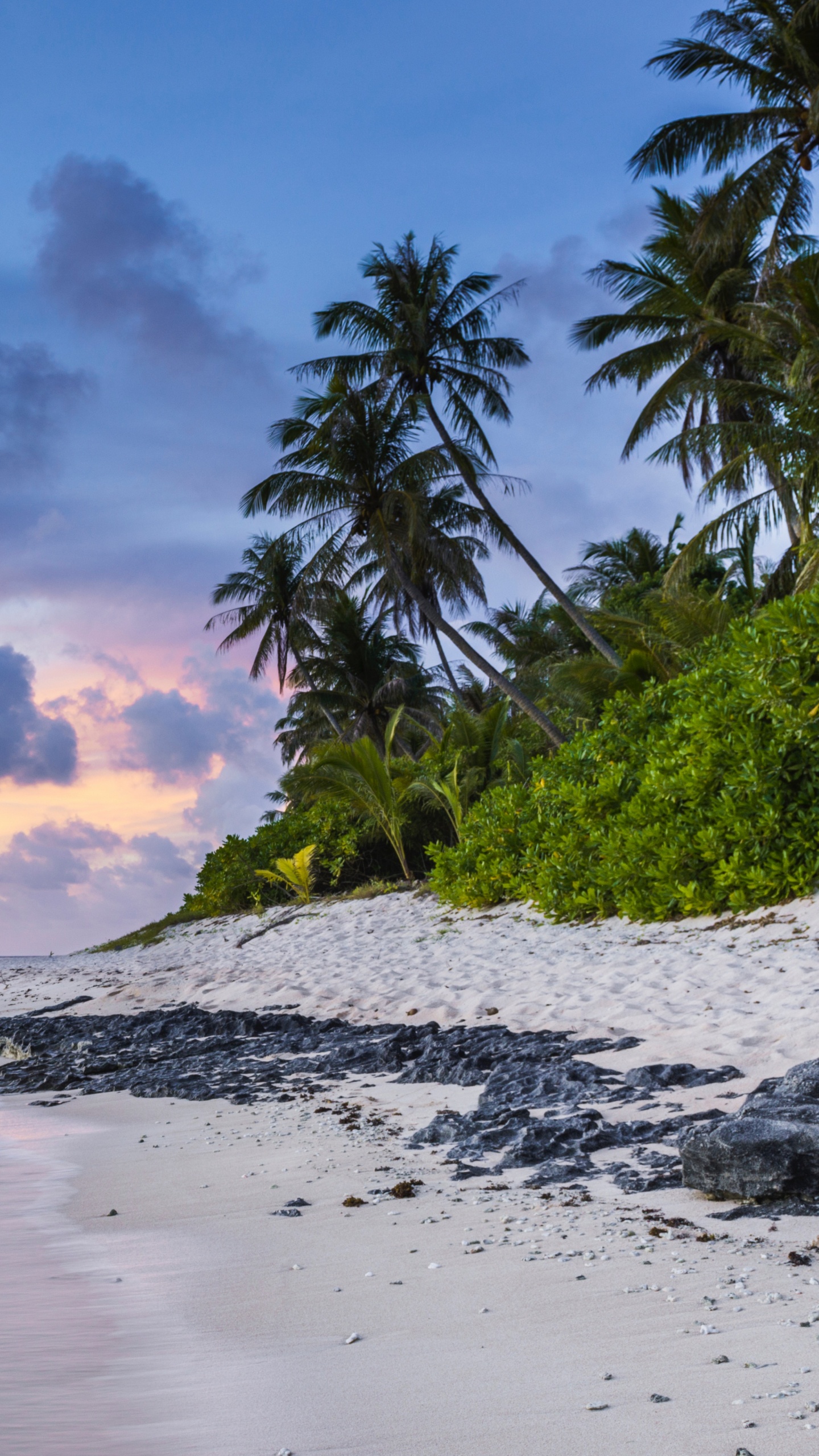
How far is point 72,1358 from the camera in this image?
229 cm

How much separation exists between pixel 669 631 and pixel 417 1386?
43.0 ft

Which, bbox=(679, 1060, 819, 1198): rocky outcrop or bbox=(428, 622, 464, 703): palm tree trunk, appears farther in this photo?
bbox=(428, 622, 464, 703): palm tree trunk

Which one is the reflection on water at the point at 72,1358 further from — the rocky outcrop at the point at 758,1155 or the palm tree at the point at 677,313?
the palm tree at the point at 677,313

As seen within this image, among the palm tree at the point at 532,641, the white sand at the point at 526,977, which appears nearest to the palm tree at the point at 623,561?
the palm tree at the point at 532,641

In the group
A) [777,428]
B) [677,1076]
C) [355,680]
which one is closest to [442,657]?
[355,680]

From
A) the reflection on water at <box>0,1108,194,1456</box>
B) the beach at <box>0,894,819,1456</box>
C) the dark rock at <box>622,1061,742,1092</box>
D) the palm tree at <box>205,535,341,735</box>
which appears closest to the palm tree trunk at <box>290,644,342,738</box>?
the palm tree at <box>205,535,341,735</box>

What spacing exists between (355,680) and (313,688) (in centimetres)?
185

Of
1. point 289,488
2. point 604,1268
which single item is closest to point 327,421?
point 289,488

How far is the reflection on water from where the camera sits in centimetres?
183

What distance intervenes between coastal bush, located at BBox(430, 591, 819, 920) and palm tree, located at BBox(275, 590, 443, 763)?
1458 cm

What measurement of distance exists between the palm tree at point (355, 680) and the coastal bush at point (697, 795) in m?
14.6

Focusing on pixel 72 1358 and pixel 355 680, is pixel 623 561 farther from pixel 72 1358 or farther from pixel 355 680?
pixel 72 1358

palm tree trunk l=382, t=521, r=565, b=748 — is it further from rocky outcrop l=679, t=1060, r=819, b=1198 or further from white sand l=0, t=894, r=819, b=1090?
rocky outcrop l=679, t=1060, r=819, b=1198

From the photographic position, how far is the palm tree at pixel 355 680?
26578mm
